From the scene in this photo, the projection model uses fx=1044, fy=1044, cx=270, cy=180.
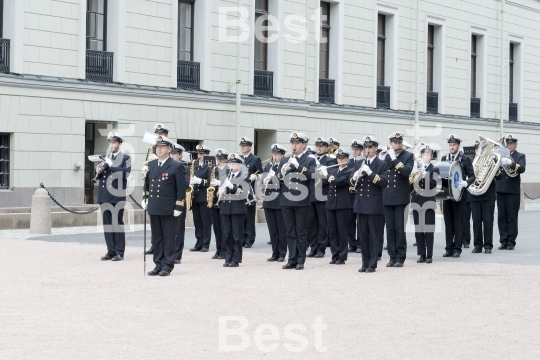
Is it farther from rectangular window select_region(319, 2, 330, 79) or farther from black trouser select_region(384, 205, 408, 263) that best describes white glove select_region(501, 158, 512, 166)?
rectangular window select_region(319, 2, 330, 79)

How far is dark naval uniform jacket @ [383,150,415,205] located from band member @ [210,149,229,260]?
9.14 ft

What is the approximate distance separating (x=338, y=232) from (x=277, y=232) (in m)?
0.95

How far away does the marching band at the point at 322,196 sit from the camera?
48.6 feet

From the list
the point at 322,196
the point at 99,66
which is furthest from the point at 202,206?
the point at 99,66

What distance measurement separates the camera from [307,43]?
1287 inches

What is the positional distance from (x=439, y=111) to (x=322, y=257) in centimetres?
2346

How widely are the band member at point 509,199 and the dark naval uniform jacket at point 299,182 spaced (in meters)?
4.87

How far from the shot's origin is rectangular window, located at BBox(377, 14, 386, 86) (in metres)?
36.7

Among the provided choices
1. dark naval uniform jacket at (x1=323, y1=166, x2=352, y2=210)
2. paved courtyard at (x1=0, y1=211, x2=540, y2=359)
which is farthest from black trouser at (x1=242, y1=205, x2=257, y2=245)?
dark naval uniform jacket at (x1=323, y1=166, x2=352, y2=210)

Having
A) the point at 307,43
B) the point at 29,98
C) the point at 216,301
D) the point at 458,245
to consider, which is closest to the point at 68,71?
the point at 29,98

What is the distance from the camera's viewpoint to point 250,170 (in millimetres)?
18594

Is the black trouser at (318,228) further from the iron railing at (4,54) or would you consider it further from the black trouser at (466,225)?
the iron railing at (4,54)

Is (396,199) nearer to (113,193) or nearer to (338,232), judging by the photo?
(338,232)

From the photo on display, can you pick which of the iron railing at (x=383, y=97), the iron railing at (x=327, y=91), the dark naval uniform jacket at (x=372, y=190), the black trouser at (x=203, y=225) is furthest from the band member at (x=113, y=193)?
the iron railing at (x=383, y=97)
